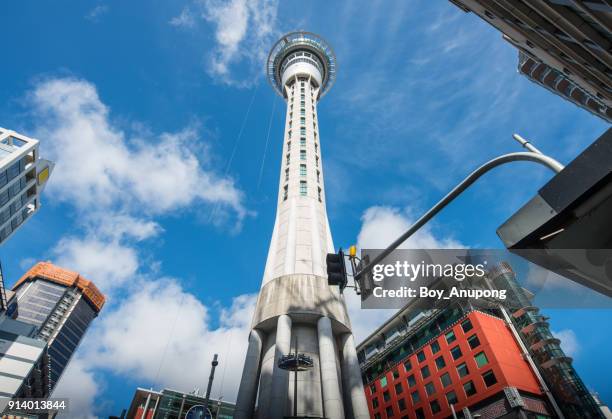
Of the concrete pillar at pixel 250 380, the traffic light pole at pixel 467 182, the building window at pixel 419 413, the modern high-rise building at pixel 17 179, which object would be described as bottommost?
the traffic light pole at pixel 467 182

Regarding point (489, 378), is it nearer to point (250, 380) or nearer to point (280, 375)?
point (280, 375)

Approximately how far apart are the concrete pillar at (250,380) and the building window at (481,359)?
3665cm

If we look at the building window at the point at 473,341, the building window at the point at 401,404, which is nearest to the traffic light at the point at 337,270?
the building window at the point at 473,341

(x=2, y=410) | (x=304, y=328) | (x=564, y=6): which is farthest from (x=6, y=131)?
(x=564, y=6)

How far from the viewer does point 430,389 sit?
194ft

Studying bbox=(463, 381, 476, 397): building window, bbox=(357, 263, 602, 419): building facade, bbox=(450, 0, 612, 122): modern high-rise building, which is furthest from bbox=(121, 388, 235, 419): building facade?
bbox=(450, 0, 612, 122): modern high-rise building

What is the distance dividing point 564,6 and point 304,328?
30.0 metres

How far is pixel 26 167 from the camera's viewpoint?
72.1 m

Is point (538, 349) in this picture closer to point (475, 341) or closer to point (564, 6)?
point (475, 341)

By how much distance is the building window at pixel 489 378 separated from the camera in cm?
4984

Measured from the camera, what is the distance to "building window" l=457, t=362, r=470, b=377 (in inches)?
2154

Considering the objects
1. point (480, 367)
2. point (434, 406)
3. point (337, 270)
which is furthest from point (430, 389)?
point (337, 270)

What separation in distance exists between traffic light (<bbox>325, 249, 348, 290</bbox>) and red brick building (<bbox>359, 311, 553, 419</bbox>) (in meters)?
49.2

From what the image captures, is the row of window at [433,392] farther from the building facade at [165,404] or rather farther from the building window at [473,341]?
the building facade at [165,404]
